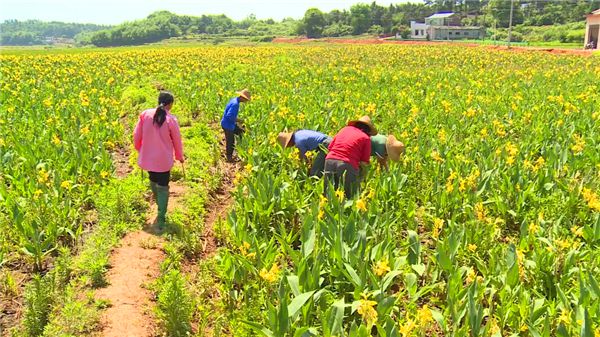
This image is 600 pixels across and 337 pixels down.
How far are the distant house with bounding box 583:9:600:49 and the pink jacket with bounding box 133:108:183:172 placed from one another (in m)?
45.7

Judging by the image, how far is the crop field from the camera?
3729mm

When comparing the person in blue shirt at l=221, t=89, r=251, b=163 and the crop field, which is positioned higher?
the person in blue shirt at l=221, t=89, r=251, b=163

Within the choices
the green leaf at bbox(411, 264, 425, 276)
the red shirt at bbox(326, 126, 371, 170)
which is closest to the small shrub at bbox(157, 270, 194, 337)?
the green leaf at bbox(411, 264, 425, 276)

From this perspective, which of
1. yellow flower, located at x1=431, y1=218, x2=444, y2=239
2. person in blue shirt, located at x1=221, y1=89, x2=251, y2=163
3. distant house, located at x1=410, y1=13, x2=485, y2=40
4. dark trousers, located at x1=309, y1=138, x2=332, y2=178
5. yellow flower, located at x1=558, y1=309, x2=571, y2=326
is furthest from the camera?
distant house, located at x1=410, y1=13, x2=485, y2=40

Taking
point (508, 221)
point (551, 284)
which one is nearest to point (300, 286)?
point (551, 284)

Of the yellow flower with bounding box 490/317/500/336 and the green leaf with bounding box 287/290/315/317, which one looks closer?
the yellow flower with bounding box 490/317/500/336

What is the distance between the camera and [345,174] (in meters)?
5.71

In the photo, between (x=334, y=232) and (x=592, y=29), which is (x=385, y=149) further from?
(x=592, y=29)

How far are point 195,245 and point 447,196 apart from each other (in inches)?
122

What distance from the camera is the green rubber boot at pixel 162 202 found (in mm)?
5805

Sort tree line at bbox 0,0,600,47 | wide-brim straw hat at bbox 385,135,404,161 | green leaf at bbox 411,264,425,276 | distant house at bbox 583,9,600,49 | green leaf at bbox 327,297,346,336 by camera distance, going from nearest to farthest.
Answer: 1. green leaf at bbox 327,297,346,336
2. green leaf at bbox 411,264,425,276
3. wide-brim straw hat at bbox 385,135,404,161
4. distant house at bbox 583,9,600,49
5. tree line at bbox 0,0,600,47

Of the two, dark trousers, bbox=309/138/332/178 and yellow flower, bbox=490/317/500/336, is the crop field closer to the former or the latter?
yellow flower, bbox=490/317/500/336

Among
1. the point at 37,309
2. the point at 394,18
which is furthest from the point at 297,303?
the point at 394,18

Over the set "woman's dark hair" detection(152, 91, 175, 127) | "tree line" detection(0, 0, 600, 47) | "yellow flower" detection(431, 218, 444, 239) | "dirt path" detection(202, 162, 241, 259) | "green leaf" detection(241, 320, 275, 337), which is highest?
"tree line" detection(0, 0, 600, 47)
